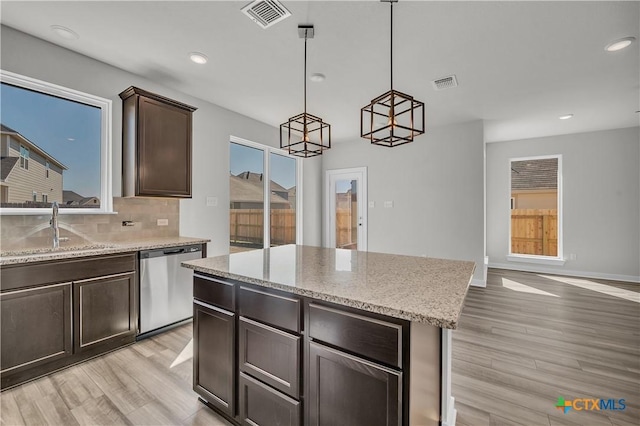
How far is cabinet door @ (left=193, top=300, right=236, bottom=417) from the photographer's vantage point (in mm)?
1670

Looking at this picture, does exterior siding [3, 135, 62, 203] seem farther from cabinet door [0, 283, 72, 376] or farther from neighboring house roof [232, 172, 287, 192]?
neighboring house roof [232, 172, 287, 192]

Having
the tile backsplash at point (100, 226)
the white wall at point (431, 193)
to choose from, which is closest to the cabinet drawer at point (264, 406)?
the tile backsplash at point (100, 226)

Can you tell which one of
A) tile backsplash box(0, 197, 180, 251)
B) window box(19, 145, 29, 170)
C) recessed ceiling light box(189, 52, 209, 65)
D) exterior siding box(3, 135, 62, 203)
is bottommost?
tile backsplash box(0, 197, 180, 251)

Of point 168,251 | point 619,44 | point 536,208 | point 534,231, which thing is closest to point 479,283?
point 534,231

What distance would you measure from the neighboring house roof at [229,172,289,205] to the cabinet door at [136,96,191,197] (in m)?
1.08

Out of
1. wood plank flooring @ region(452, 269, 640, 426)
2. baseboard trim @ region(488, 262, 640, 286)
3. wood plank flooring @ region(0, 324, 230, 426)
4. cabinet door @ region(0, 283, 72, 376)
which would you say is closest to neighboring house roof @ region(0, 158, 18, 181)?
cabinet door @ region(0, 283, 72, 376)

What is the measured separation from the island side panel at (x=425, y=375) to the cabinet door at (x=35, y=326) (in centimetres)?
255

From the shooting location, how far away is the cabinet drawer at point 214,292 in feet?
5.47

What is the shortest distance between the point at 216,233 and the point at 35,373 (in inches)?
87.4

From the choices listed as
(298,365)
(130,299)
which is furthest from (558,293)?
(130,299)

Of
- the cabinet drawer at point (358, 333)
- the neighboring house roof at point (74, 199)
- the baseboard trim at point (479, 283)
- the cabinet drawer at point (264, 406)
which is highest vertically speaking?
the neighboring house roof at point (74, 199)

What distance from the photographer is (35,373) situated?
84.6 inches

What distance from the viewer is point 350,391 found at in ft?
4.01

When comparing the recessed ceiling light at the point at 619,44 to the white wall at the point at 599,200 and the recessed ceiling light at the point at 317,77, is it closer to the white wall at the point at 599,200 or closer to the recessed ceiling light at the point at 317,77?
the recessed ceiling light at the point at 317,77
